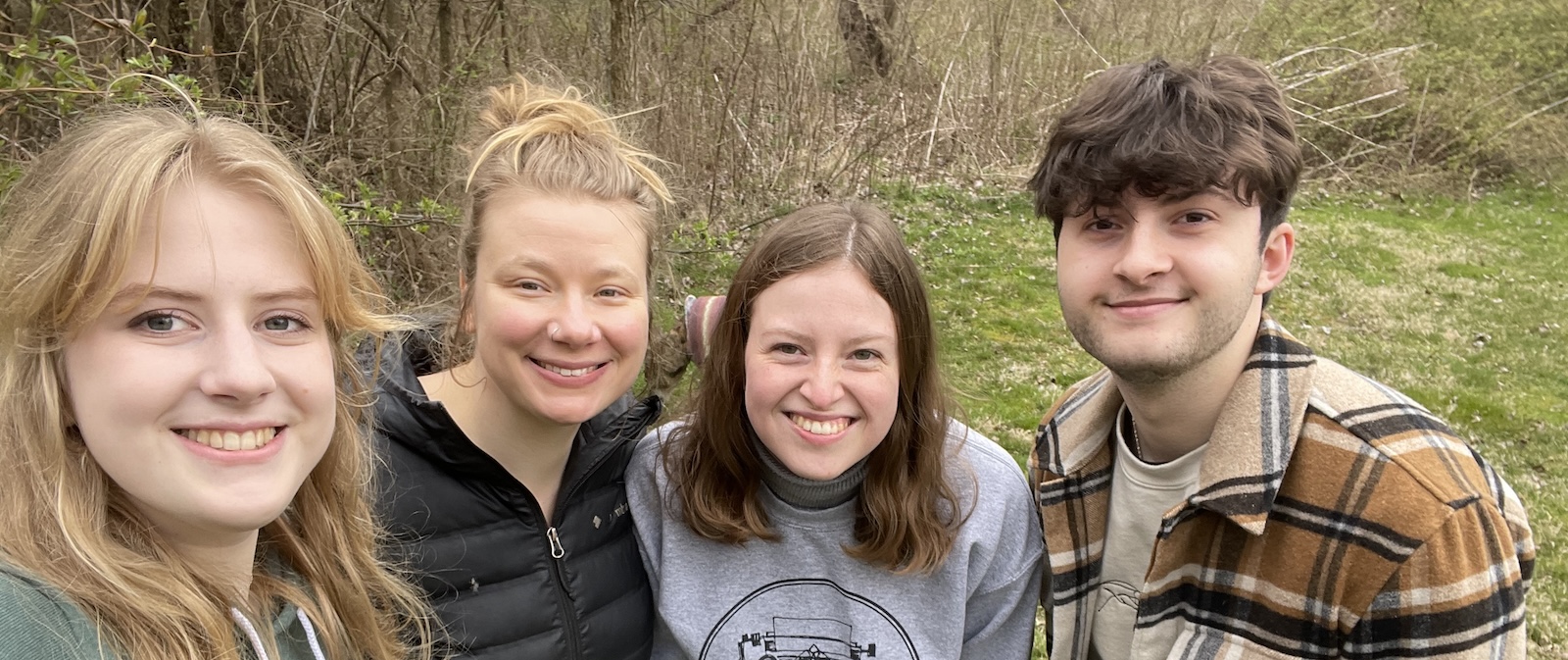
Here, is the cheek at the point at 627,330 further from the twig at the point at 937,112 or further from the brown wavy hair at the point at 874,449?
the twig at the point at 937,112

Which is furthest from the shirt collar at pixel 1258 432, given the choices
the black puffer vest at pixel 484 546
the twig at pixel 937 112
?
the twig at pixel 937 112

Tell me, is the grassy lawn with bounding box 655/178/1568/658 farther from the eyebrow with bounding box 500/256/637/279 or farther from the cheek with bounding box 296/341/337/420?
the cheek with bounding box 296/341/337/420

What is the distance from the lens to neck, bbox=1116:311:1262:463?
2189 millimetres

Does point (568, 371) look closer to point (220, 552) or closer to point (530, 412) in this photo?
point (530, 412)

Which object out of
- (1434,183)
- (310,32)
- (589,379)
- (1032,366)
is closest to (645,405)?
(589,379)

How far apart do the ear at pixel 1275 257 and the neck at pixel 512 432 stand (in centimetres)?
160

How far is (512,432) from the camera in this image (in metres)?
2.21

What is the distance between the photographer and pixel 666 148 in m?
8.33

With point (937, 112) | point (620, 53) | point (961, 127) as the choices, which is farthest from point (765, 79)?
point (961, 127)

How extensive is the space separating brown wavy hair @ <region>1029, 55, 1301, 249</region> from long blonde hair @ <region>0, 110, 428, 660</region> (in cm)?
158

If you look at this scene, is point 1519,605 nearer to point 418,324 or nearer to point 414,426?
point 414,426

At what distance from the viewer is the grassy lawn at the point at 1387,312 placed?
6.60 meters

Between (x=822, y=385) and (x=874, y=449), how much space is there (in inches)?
10.9

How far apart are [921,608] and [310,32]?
482 cm
